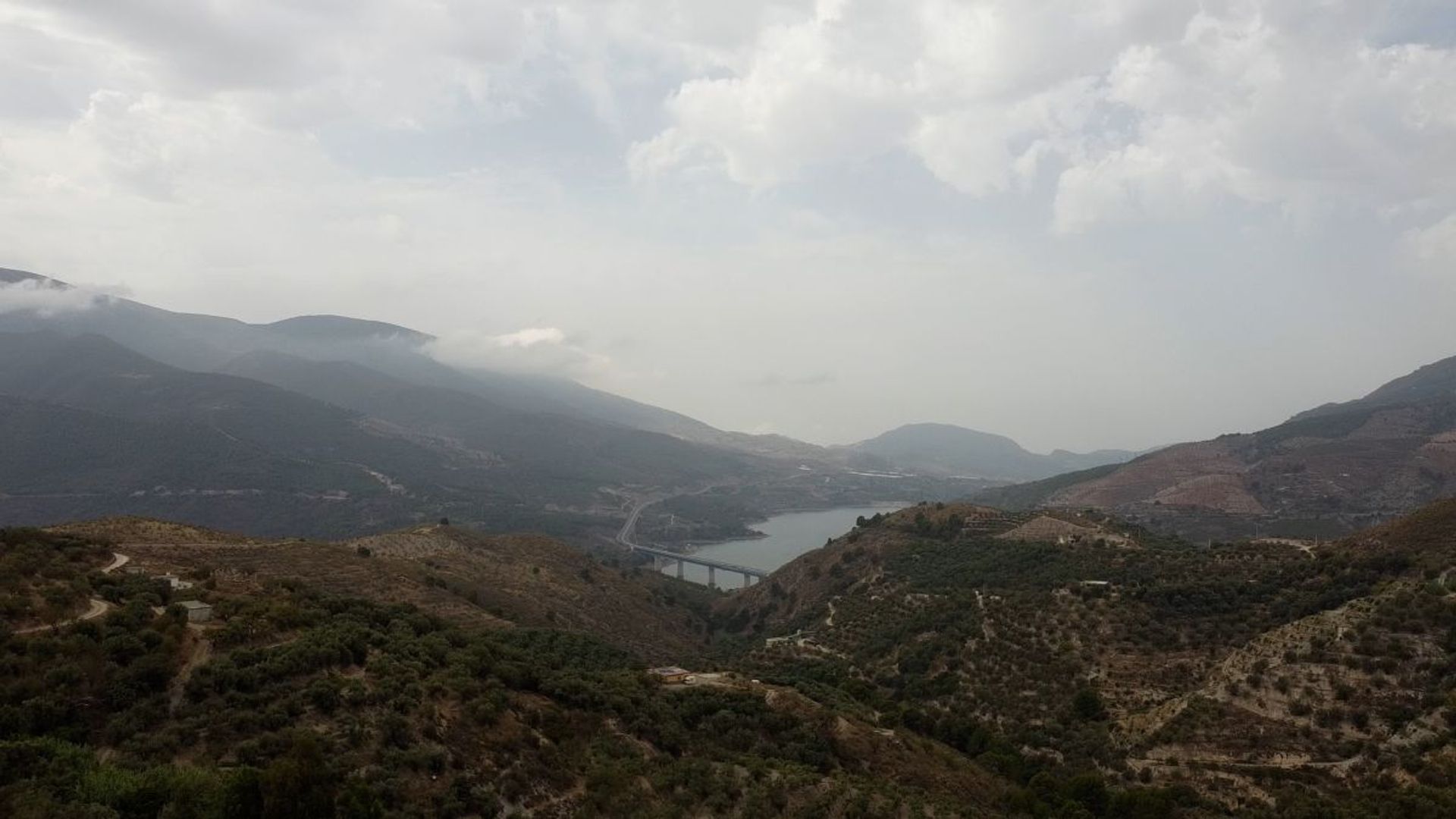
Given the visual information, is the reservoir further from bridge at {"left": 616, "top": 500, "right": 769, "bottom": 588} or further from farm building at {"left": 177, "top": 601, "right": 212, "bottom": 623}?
farm building at {"left": 177, "top": 601, "right": 212, "bottom": 623}

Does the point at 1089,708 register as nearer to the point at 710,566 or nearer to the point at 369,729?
the point at 369,729

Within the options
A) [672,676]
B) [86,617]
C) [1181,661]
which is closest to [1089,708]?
[1181,661]

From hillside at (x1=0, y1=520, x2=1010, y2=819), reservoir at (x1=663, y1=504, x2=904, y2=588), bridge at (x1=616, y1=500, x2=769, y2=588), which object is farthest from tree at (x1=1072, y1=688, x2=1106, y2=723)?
reservoir at (x1=663, y1=504, x2=904, y2=588)

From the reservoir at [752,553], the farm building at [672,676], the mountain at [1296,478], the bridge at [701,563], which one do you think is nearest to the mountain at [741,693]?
the farm building at [672,676]

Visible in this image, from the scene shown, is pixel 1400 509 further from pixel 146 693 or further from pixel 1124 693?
pixel 146 693

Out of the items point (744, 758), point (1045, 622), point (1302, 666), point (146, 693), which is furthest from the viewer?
point (1045, 622)

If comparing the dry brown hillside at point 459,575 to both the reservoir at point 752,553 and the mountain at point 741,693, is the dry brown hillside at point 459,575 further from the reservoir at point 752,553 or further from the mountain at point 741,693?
the reservoir at point 752,553

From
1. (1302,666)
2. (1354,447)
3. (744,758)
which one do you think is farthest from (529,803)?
(1354,447)

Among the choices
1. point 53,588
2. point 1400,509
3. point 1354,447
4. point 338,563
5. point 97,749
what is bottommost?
point 338,563
